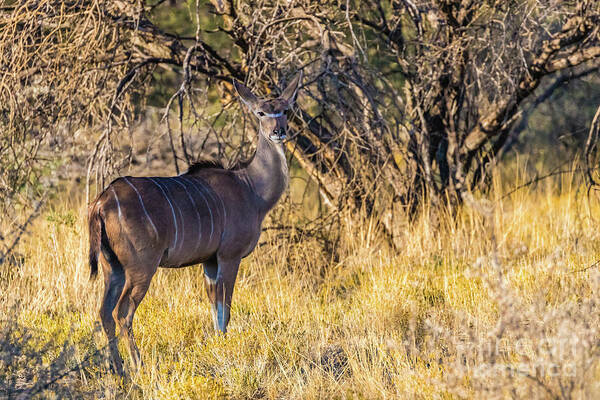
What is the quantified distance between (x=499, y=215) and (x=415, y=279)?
1.92 metres

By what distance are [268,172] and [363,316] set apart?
1.13m

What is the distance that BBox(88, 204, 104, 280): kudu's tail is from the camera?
4.11 metres

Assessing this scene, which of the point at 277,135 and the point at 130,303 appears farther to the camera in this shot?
the point at 277,135

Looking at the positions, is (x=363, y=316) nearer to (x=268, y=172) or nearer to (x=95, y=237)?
(x=268, y=172)

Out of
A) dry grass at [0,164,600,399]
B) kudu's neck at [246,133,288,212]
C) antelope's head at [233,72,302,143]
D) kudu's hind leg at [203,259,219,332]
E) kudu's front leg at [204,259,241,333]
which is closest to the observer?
dry grass at [0,164,600,399]

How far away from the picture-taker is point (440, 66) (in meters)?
6.61

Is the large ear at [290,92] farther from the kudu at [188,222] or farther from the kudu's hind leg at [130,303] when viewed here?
the kudu's hind leg at [130,303]

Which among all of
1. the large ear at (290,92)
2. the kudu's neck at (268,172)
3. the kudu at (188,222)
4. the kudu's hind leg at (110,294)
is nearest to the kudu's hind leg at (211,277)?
the kudu at (188,222)

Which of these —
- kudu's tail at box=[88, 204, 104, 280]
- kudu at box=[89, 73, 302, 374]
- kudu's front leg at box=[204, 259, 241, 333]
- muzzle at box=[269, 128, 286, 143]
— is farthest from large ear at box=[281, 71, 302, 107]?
kudu's tail at box=[88, 204, 104, 280]

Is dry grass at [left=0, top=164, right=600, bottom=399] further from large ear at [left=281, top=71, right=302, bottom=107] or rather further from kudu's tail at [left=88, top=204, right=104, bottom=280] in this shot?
large ear at [left=281, top=71, right=302, bottom=107]

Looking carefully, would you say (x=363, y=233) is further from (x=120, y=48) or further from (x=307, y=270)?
(x=120, y=48)

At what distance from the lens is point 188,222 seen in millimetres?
4504

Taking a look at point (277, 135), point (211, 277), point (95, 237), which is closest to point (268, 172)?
point (277, 135)

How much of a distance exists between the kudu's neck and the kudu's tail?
1.28 meters
